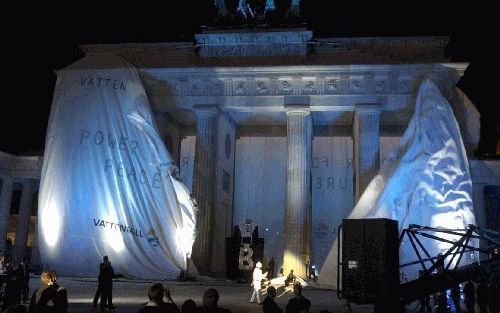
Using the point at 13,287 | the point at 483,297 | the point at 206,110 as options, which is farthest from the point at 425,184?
the point at 13,287

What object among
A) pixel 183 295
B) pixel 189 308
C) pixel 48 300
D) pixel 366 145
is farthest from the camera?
pixel 366 145

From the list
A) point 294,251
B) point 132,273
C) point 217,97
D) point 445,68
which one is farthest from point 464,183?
point 132,273

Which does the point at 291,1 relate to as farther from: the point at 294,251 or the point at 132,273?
the point at 132,273

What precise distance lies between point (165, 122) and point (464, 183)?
55.7ft

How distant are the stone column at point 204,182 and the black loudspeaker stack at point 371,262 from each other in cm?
1760

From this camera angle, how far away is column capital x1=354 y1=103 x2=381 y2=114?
26562mm

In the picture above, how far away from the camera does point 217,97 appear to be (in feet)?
91.2

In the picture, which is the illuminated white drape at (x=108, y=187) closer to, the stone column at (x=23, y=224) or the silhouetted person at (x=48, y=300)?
the stone column at (x=23, y=224)

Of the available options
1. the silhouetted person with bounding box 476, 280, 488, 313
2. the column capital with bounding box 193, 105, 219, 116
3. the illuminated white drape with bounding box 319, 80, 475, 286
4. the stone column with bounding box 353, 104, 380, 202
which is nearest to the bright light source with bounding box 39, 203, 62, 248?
the column capital with bounding box 193, 105, 219, 116

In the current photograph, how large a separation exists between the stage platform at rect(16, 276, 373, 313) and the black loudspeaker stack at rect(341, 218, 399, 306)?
518 cm

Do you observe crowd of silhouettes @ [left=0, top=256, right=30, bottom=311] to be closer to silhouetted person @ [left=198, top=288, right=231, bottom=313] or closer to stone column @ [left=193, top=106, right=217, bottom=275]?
silhouetted person @ [left=198, top=288, right=231, bottom=313]

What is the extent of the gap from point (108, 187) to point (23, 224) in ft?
35.2

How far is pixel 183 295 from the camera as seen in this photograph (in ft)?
55.0

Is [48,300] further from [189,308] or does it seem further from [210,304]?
[210,304]
